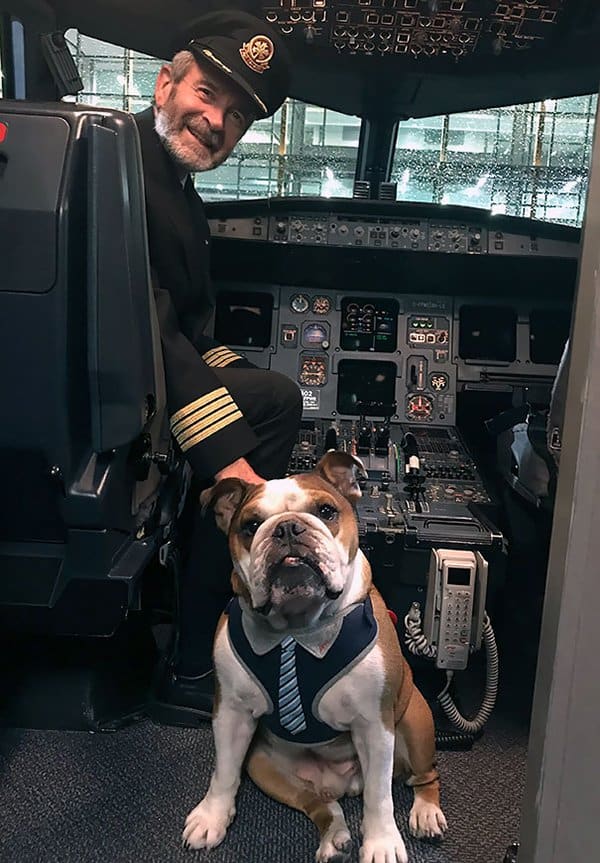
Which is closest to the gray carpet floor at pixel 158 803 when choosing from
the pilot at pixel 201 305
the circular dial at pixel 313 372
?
the pilot at pixel 201 305

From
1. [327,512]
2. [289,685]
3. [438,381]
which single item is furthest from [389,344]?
[289,685]

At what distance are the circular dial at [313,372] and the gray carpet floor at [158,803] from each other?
1460mm

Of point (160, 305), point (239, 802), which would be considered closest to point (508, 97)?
point (160, 305)

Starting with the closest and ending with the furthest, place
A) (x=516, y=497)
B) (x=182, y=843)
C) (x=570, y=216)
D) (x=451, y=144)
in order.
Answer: (x=182, y=843), (x=516, y=497), (x=570, y=216), (x=451, y=144)

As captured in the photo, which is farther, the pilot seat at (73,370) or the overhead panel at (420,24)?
the overhead panel at (420,24)

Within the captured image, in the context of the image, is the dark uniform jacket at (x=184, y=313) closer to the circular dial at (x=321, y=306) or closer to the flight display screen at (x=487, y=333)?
the circular dial at (x=321, y=306)

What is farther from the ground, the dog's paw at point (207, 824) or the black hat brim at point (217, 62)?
the black hat brim at point (217, 62)

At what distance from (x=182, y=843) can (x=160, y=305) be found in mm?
1075

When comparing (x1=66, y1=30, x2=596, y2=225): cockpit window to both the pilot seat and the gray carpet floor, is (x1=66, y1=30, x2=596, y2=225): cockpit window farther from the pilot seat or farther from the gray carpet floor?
the gray carpet floor

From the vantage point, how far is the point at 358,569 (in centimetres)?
140

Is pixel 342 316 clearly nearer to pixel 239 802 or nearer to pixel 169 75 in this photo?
pixel 169 75

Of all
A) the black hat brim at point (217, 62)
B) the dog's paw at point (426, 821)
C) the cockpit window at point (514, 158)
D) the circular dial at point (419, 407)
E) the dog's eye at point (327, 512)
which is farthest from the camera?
the cockpit window at point (514, 158)

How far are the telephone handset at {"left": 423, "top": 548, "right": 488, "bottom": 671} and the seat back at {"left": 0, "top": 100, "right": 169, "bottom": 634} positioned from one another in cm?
73

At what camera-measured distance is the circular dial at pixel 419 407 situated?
2814mm
